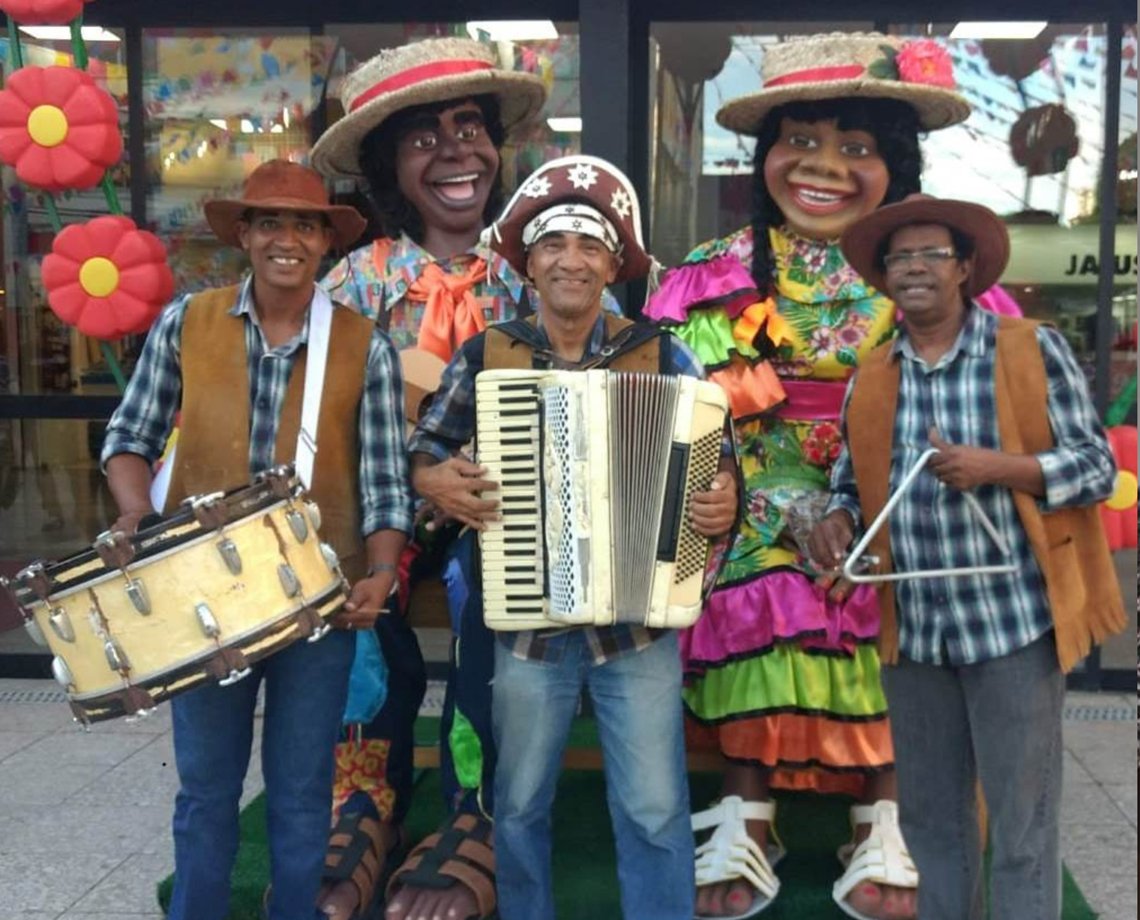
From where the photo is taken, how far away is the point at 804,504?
3.50 meters

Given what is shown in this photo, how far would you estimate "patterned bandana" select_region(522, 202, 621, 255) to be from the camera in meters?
2.84

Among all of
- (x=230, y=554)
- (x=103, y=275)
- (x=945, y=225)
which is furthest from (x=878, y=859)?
(x=103, y=275)

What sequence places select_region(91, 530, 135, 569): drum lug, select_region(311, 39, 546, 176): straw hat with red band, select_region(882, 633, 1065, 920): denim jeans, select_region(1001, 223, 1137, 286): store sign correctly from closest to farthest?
select_region(91, 530, 135, 569): drum lug < select_region(882, 633, 1065, 920): denim jeans < select_region(311, 39, 546, 176): straw hat with red band < select_region(1001, 223, 1137, 286): store sign

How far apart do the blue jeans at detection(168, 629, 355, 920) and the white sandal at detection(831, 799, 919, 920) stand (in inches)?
53.4

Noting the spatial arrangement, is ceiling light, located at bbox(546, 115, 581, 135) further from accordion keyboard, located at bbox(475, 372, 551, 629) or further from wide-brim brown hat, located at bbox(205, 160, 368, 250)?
accordion keyboard, located at bbox(475, 372, 551, 629)

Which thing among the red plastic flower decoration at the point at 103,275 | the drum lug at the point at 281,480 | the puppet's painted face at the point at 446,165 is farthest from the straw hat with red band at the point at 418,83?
the drum lug at the point at 281,480

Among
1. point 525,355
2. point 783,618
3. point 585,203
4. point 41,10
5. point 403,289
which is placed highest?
point 41,10

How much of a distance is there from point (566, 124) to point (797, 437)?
219cm

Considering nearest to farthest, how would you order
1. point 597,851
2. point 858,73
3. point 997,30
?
point 858,73 < point 597,851 < point 997,30

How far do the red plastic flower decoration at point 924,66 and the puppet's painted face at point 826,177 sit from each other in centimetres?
19

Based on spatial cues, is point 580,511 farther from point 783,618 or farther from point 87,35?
point 87,35

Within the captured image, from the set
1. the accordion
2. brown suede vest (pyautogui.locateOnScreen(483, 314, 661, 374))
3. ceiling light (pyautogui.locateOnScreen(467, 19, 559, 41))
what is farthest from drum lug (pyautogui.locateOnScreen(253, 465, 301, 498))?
ceiling light (pyautogui.locateOnScreen(467, 19, 559, 41))

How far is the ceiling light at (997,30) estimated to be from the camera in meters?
5.16

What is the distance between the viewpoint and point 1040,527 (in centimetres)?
261
